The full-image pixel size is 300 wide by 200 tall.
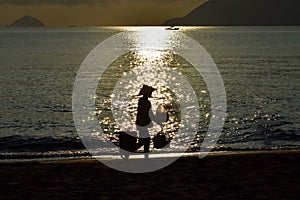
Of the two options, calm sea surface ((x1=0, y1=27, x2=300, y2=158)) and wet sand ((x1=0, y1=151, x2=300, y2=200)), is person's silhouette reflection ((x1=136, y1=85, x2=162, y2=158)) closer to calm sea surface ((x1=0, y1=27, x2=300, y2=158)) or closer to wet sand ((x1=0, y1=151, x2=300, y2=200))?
wet sand ((x1=0, y1=151, x2=300, y2=200))

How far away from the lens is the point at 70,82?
55.0m

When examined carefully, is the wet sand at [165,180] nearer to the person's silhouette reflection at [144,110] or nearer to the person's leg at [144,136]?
the person's leg at [144,136]

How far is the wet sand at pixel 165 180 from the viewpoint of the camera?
37.3 ft

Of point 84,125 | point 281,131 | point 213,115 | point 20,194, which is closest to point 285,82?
point 213,115

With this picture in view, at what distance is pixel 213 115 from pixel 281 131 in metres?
6.35

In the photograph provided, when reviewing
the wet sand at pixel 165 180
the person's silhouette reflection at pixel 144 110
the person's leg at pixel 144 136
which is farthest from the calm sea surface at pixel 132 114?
the person's silhouette reflection at pixel 144 110

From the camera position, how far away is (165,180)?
Result: 41.9 feet

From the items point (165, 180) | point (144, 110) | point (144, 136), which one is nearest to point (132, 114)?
point (144, 136)

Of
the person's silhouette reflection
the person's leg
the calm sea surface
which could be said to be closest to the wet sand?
the person's leg

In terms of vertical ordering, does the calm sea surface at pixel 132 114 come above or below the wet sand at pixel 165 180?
above

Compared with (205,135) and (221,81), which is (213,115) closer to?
(205,135)

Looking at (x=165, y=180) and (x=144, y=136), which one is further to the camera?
(x=144, y=136)

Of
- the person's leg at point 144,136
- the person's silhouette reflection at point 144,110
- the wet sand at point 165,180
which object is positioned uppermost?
the person's silhouette reflection at point 144,110

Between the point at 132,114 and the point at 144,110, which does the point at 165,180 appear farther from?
the point at 132,114
